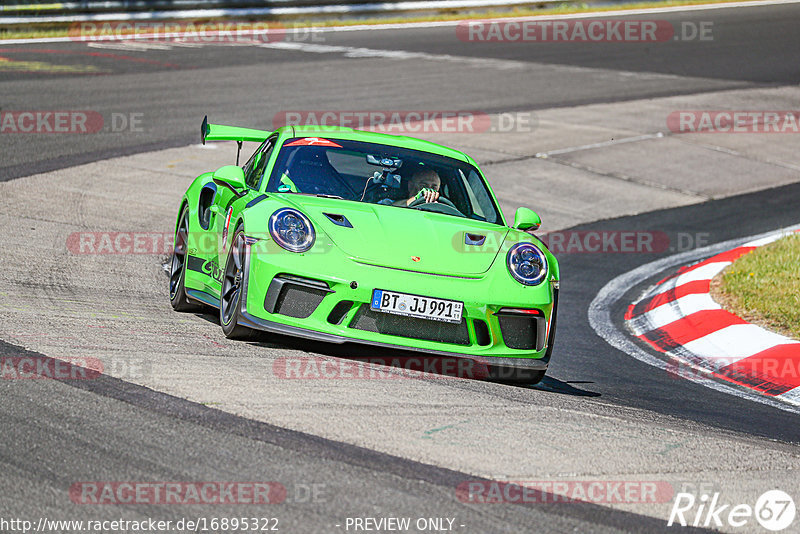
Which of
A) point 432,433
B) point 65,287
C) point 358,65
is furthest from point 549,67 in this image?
point 432,433

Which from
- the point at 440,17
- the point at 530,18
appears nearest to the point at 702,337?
the point at 440,17

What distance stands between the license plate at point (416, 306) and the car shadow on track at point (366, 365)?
10.8 inches

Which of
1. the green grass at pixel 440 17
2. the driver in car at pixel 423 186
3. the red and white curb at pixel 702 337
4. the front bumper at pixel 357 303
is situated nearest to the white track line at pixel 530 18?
the green grass at pixel 440 17

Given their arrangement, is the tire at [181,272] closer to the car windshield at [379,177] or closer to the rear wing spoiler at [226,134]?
the rear wing spoiler at [226,134]

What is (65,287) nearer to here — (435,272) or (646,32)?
(435,272)

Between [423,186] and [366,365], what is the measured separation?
5.51 feet

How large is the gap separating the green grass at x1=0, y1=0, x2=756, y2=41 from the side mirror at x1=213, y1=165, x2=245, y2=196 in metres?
17.2

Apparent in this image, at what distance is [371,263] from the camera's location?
5.87 m

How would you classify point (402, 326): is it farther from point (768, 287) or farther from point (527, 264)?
point (768, 287)

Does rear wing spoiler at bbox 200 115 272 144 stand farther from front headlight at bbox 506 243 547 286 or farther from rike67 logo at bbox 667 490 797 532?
rike67 logo at bbox 667 490 797 532

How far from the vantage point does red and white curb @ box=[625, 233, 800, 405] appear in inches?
280

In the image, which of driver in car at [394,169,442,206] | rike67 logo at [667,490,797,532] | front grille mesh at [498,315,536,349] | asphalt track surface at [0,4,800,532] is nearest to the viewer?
asphalt track surface at [0,4,800,532]

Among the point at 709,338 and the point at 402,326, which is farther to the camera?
the point at 709,338

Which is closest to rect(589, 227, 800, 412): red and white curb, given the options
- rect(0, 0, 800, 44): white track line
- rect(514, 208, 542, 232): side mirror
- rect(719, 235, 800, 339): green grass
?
rect(719, 235, 800, 339): green grass
